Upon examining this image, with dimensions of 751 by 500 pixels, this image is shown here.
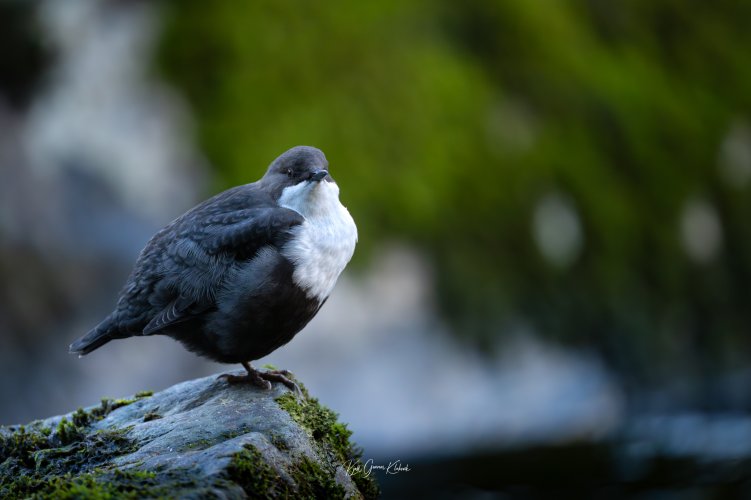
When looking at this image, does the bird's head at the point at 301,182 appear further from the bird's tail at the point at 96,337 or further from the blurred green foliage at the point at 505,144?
the blurred green foliage at the point at 505,144

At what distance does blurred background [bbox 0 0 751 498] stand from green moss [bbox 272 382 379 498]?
462 cm

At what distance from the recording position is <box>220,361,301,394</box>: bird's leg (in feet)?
14.4

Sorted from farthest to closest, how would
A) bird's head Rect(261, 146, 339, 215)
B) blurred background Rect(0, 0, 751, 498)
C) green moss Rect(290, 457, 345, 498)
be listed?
blurred background Rect(0, 0, 751, 498), bird's head Rect(261, 146, 339, 215), green moss Rect(290, 457, 345, 498)

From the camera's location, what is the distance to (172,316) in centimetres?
440

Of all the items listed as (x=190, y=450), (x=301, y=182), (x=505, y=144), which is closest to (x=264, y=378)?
(x=190, y=450)

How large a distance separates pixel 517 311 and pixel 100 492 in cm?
736

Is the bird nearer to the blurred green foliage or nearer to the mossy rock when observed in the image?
the mossy rock

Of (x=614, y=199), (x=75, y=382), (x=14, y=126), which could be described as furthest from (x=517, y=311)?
(x=14, y=126)

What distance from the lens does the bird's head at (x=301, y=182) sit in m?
4.47

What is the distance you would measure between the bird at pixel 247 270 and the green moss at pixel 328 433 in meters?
0.23

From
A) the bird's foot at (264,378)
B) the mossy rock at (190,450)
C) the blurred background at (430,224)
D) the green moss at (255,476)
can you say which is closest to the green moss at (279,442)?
the mossy rock at (190,450)

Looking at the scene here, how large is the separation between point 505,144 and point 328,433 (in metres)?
7.22

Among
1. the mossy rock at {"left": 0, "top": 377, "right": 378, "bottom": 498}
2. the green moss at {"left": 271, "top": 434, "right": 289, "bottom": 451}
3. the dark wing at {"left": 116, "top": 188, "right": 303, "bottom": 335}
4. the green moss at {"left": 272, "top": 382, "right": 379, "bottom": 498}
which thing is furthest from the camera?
the dark wing at {"left": 116, "top": 188, "right": 303, "bottom": 335}

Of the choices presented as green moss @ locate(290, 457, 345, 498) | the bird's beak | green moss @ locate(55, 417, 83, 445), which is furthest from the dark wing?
green moss @ locate(290, 457, 345, 498)
